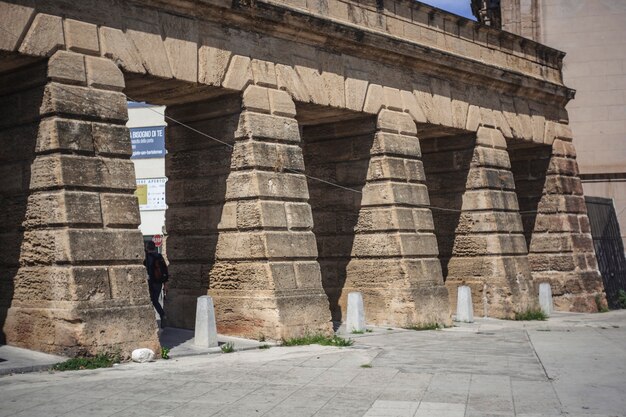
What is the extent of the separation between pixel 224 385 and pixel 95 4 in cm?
594

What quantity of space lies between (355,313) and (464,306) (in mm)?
3827

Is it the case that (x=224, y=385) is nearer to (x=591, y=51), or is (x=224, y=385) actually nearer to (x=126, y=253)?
(x=126, y=253)

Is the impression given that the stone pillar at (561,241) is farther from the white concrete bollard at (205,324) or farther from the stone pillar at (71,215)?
the stone pillar at (71,215)

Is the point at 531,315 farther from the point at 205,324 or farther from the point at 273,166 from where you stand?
the point at 205,324

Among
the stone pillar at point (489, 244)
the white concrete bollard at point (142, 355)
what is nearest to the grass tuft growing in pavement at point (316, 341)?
the white concrete bollard at point (142, 355)

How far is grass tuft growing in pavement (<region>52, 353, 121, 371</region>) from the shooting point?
11273 millimetres

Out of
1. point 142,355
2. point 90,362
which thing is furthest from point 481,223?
point 90,362

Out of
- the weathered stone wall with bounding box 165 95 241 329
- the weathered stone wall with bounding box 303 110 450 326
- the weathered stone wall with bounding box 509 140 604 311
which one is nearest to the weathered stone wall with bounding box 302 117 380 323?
the weathered stone wall with bounding box 303 110 450 326

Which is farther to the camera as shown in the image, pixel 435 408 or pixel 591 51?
pixel 591 51

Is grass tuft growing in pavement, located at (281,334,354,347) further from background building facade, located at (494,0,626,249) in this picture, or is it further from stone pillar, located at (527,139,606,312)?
background building facade, located at (494,0,626,249)

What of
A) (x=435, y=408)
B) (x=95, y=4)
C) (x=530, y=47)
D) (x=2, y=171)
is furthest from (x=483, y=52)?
(x=435, y=408)

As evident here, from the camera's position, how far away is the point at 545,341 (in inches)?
607

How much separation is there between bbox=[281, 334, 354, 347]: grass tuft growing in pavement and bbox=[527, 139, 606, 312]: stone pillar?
10.6m

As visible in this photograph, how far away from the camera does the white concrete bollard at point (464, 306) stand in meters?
19.5
